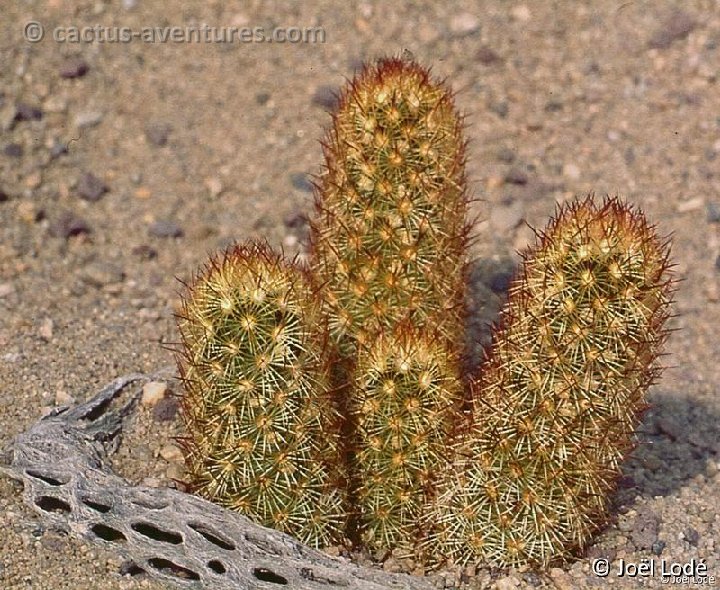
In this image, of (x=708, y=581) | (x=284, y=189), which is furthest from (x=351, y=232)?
(x=284, y=189)

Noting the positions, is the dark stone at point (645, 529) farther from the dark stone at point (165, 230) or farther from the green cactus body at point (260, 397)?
the dark stone at point (165, 230)

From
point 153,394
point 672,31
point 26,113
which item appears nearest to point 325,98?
point 26,113

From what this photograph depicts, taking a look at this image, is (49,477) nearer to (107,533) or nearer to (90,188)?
(107,533)

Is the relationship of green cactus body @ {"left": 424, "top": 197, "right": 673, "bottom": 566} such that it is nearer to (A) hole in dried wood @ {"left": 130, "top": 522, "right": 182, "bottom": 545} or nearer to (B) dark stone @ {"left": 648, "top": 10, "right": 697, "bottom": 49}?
(A) hole in dried wood @ {"left": 130, "top": 522, "right": 182, "bottom": 545}

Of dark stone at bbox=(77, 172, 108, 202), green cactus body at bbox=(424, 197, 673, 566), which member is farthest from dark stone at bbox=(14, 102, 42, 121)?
green cactus body at bbox=(424, 197, 673, 566)

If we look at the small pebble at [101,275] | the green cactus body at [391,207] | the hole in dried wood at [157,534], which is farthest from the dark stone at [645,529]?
the small pebble at [101,275]

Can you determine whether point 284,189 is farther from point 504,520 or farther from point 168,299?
point 504,520
